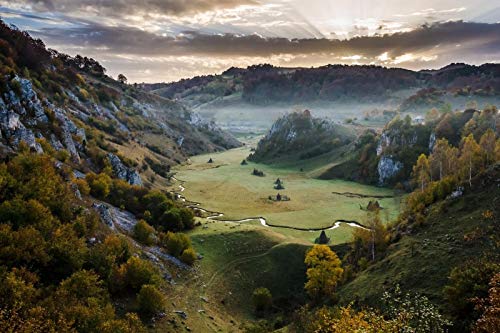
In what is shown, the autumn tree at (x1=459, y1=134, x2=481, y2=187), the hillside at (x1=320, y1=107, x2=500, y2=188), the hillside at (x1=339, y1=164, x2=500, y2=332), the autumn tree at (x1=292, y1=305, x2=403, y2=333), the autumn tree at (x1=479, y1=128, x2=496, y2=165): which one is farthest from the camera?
the hillside at (x1=320, y1=107, x2=500, y2=188)

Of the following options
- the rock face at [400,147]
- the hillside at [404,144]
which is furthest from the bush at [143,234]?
the rock face at [400,147]

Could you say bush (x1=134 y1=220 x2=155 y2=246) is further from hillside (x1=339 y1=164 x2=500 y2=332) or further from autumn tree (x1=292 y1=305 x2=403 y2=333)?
hillside (x1=339 y1=164 x2=500 y2=332)

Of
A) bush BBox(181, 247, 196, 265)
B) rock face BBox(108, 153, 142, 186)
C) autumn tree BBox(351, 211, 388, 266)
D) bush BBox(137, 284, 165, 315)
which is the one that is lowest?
bush BBox(181, 247, 196, 265)

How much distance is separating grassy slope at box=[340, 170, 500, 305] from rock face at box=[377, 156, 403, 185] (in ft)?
288

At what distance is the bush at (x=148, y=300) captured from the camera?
176 feet

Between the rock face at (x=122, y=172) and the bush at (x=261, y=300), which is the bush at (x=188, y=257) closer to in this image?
the bush at (x=261, y=300)

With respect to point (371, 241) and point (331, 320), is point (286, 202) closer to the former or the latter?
point (371, 241)

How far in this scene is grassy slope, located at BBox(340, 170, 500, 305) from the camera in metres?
53.3

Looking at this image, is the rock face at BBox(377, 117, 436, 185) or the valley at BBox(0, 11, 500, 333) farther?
the rock face at BBox(377, 117, 436, 185)

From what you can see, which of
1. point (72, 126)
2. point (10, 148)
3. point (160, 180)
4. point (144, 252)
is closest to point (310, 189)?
point (160, 180)

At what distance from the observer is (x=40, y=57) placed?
500ft

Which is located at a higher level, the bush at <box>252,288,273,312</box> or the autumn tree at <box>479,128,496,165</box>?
the autumn tree at <box>479,128,496,165</box>

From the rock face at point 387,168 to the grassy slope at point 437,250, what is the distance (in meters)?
87.7

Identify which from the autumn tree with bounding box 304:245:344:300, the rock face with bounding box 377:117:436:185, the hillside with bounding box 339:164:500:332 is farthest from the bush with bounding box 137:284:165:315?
the rock face with bounding box 377:117:436:185
